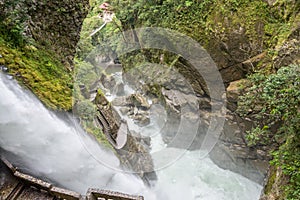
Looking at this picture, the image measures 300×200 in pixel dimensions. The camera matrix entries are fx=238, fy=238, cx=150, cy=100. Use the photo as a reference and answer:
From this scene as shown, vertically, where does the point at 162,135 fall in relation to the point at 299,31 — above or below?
below

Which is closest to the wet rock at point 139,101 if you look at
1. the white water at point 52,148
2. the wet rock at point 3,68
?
the white water at point 52,148

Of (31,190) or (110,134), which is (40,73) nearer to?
(31,190)

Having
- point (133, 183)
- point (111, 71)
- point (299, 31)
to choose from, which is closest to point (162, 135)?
point (133, 183)

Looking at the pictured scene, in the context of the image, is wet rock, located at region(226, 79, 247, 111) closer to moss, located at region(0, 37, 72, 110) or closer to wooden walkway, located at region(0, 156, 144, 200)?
moss, located at region(0, 37, 72, 110)

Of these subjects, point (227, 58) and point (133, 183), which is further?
point (227, 58)

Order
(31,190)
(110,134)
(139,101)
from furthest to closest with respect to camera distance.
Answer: (139,101) → (110,134) → (31,190)

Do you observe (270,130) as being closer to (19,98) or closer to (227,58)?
(227,58)

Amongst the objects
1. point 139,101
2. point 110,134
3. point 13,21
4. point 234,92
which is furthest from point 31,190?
point 139,101

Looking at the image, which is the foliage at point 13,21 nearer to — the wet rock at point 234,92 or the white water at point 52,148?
the white water at point 52,148
